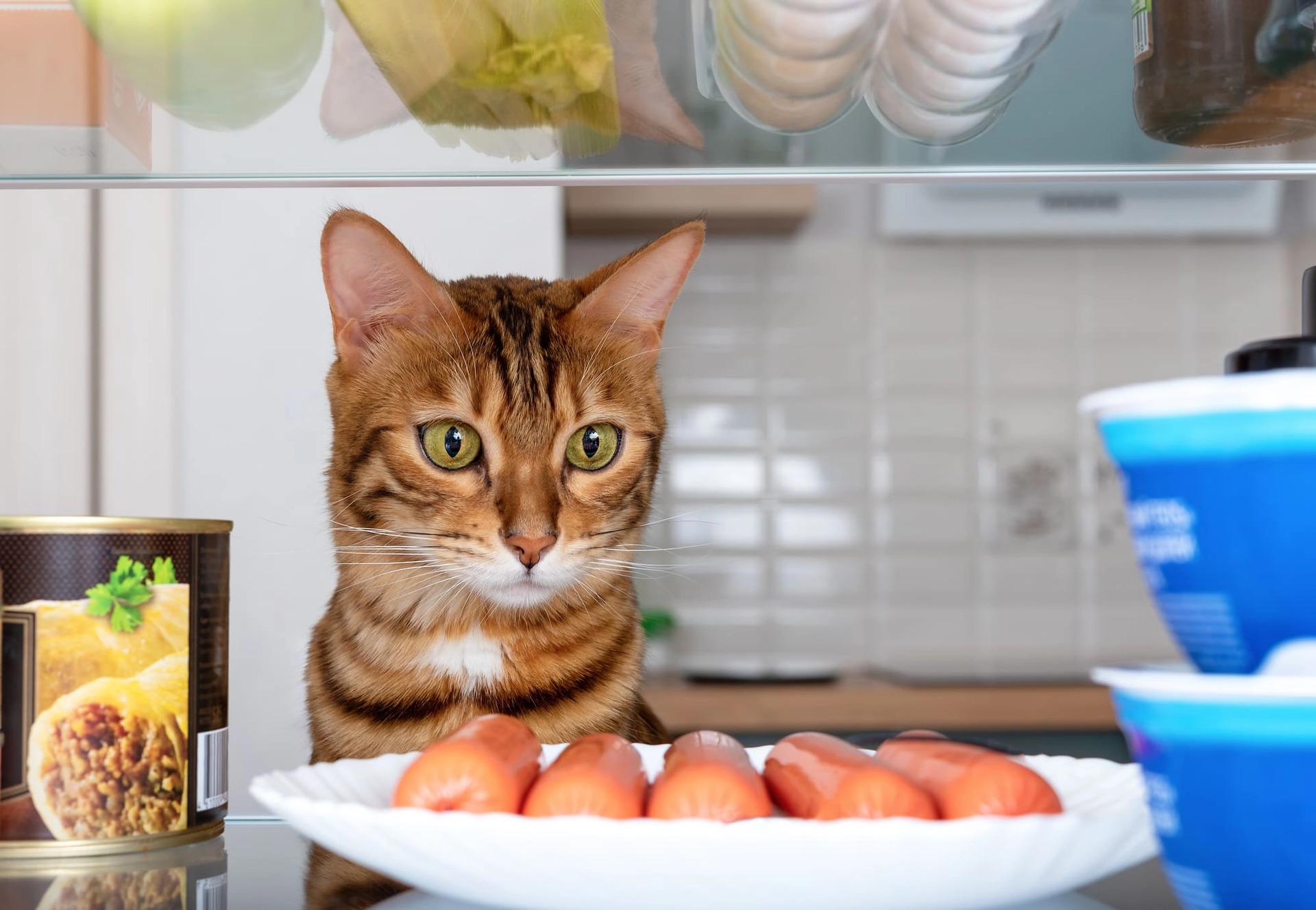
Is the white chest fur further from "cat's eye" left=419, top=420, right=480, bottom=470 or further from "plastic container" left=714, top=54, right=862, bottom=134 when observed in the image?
"plastic container" left=714, top=54, right=862, bottom=134

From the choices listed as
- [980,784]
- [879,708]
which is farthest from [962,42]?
[879,708]

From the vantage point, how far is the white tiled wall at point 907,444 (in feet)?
9.19

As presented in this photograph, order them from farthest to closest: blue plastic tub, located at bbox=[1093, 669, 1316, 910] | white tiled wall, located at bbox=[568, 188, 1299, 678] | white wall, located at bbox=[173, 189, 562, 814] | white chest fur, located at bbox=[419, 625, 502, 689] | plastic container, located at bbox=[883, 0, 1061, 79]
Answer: white tiled wall, located at bbox=[568, 188, 1299, 678]
white wall, located at bbox=[173, 189, 562, 814]
white chest fur, located at bbox=[419, 625, 502, 689]
plastic container, located at bbox=[883, 0, 1061, 79]
blue plastic tub, located at bbox=[1093, 669, 1316, 910]

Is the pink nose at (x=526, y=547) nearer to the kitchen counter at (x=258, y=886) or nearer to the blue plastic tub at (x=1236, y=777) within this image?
the kitchen counter at (x=258, y=886)

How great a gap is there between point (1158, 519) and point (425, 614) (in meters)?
0.50

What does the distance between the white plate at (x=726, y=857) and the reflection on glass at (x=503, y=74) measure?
0.39m

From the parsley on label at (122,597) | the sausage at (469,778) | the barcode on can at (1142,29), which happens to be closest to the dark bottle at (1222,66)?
the barcode on can at (1142,29)

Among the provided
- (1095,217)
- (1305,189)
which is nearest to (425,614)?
(1095,217)

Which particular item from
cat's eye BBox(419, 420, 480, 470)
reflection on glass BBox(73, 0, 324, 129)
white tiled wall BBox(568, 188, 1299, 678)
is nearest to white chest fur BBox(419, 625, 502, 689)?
cat's eye BBox(419, 420, 480, 470)

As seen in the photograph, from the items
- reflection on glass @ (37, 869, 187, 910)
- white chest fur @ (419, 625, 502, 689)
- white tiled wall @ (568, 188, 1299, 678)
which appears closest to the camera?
reflection on glass @ (37, 869, 187, 910)

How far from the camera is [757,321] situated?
2840mm

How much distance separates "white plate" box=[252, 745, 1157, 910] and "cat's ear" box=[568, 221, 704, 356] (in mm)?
475

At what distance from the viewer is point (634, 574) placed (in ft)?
3.05

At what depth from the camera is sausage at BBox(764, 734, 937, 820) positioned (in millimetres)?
426
